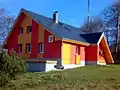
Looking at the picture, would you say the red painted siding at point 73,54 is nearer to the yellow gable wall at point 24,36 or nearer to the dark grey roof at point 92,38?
the dark grey roof at point 92,38

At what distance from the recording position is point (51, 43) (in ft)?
97.0

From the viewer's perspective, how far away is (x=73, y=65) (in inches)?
1187

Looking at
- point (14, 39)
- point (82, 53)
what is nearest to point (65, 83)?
point (82, 53)

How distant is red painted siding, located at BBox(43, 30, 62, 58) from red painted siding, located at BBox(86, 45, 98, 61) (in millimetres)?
5454

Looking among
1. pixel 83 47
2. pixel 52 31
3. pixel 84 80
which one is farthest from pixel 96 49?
pixel 84 80

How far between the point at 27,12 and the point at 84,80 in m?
15.4

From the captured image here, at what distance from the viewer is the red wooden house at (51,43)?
2860 centimetres

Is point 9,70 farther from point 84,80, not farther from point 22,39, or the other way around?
point 22,39

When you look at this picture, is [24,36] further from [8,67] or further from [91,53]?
[8,67]

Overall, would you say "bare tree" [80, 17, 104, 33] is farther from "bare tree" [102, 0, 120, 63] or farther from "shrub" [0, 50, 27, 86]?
"shrub" [0, 50, 27, 86]

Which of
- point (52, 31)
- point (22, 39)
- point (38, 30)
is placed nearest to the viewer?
point (52, 31)

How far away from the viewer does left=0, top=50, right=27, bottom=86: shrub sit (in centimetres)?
1786

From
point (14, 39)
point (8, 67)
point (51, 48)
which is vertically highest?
point (14, 39)

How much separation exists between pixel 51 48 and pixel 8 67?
11.6 meters
